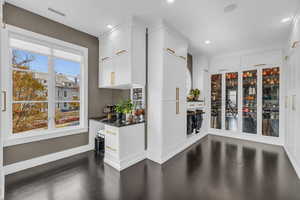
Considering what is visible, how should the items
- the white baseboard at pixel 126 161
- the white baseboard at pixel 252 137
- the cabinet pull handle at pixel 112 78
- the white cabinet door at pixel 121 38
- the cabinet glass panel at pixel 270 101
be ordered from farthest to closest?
1. the cabinet glass panel at pixel 270 101
2. the white baseboard at pixel 252 137
3. the cabinet pull handle at pixel 112 78
4. the white cabinet door at pixel 121 38
5. the white baseboard at pixel 126 161

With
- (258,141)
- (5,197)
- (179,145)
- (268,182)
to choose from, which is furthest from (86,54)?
(258,141)

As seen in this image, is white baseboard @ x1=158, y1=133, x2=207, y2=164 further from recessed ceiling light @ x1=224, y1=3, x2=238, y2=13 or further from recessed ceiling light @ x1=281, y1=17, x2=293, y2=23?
recessed ceiling light @ x1=281, y1=17, x2=293, y2=23

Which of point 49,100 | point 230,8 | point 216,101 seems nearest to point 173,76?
point 230,8

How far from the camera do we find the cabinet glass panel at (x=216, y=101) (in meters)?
5.01

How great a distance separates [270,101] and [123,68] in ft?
15.1

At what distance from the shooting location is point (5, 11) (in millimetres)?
2258

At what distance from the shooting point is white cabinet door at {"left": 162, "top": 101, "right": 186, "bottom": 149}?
9.40ft

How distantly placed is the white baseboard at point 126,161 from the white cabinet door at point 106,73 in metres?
1.67

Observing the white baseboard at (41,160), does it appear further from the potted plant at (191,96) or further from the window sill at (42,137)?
the potted plant at (191,96)

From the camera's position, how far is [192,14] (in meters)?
2.51

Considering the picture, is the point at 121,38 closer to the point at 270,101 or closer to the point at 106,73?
the point at 106,73

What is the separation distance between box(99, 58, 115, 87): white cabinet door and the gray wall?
0.56 feet

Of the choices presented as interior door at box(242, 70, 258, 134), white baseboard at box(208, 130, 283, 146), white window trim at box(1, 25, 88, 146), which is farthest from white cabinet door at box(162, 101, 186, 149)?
interior door at box(242, 70, 258, 134)

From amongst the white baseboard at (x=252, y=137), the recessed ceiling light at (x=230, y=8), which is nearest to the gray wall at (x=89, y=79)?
the recessed ceiling light at (x=230, y=8)
